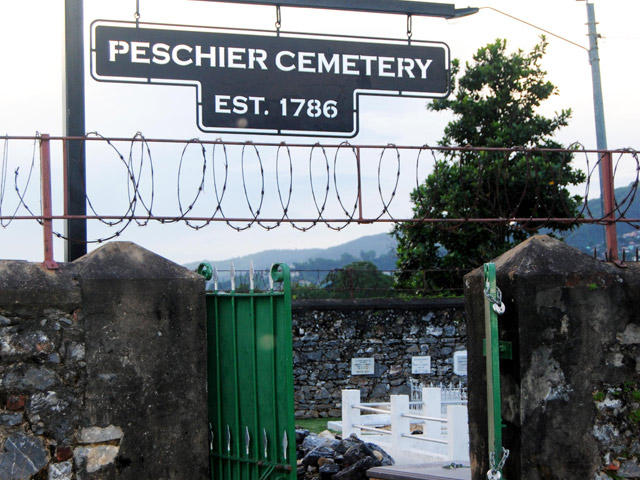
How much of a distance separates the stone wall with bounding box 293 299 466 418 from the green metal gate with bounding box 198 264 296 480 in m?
10.6

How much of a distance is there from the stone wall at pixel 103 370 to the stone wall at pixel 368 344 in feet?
35.9

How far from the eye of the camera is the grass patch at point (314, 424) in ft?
46.7

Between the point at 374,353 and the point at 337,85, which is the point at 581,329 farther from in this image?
the point at 374,353

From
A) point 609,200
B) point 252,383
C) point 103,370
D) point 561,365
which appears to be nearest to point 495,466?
point 561,365

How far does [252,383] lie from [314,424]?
→ 400 inches

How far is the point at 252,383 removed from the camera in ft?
16.6

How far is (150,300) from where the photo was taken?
16.2ft

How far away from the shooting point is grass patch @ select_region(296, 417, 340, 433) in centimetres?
1423

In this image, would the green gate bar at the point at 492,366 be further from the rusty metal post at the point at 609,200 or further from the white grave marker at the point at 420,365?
the white grave marker at the point at 420,365

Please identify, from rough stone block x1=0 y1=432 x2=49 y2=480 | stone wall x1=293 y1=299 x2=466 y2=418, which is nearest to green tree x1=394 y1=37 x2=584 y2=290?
stone wall x1=293 y1=299 x2=466 y2=418

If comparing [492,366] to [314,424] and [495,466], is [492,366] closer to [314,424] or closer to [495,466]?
[495,466]

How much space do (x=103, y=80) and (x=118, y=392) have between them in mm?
2561

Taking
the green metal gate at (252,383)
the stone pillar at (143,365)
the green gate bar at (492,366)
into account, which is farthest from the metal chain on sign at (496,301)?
the stone pillar at (143,365)

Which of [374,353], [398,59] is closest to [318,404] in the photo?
[374,353]
